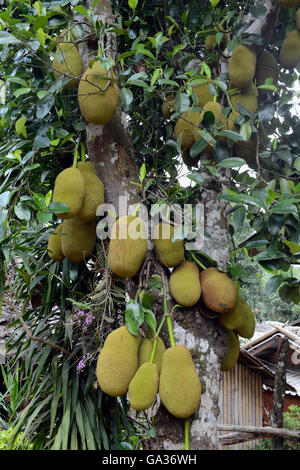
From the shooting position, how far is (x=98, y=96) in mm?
1110

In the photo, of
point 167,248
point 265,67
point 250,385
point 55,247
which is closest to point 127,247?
point 167,248

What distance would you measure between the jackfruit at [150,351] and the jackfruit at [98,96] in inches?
24.8

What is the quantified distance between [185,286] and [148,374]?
9.7 inches

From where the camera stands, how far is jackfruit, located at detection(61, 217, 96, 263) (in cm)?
126

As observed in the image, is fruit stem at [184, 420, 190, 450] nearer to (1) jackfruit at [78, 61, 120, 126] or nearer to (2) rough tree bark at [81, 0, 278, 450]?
(2) rough tree bark at [81, 0, 278, 450]

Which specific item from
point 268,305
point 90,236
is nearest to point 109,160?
point 90,236

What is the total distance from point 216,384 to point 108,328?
20.2 inches

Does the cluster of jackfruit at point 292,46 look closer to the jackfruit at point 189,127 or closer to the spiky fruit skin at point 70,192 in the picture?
the jackfruit at point 189,127

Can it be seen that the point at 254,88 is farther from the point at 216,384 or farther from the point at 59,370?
the point at 59,370

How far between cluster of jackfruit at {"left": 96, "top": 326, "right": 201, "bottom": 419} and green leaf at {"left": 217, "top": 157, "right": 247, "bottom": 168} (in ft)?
1.70

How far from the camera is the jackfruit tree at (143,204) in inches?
40.4

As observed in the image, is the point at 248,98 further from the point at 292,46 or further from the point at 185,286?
the point at 185,286

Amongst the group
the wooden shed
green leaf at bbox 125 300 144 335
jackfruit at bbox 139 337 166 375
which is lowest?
the wooden shed

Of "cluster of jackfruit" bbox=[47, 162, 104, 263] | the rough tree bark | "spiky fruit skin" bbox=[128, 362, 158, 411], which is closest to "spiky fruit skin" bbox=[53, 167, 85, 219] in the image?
"cluster of jackfruit" bbox=[47, 162, 104, 263]
